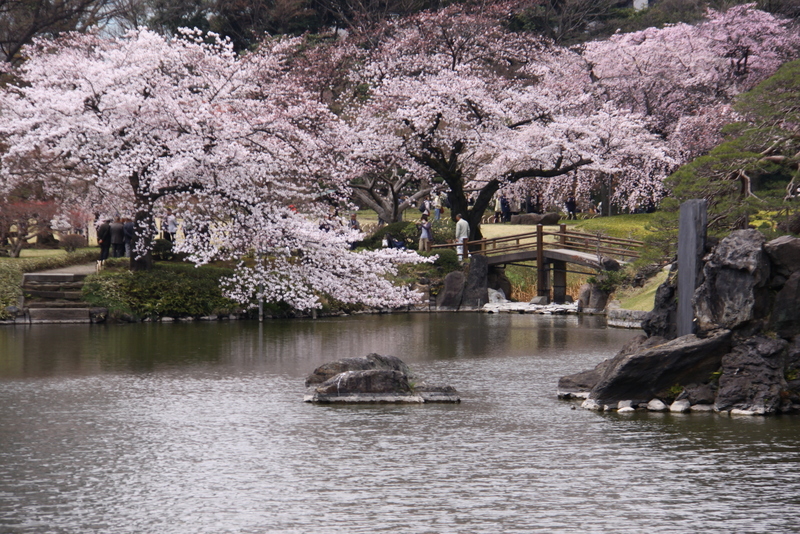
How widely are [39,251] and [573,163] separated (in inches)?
924

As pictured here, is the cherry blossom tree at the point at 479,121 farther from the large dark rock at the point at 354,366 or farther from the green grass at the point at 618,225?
the large dark rock at the point at 354,366

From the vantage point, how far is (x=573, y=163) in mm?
40719

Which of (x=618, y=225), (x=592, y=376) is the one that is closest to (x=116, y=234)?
(x=592, y=376)

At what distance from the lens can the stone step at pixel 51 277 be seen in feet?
105

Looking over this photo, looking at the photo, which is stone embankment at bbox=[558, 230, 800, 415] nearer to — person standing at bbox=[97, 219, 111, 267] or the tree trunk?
the tree trunk

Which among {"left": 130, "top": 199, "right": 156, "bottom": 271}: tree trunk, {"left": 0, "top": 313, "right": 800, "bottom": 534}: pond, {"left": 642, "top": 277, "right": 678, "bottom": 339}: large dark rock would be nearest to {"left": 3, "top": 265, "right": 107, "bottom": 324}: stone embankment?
{"left": 130, "top": 199, "right": 156, "bottom": 271}: tree trunk

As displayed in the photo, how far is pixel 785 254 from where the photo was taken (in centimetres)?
1593

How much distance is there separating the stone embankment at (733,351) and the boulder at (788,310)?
0.02 m

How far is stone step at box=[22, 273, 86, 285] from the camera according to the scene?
3186 cm

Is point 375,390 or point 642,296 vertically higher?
point 642,296

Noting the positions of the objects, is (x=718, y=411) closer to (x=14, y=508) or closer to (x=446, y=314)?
(x=14, y=508)

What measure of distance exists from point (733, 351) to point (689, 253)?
2.23 m

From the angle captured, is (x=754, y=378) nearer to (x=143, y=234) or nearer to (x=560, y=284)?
(x=143, y=234)

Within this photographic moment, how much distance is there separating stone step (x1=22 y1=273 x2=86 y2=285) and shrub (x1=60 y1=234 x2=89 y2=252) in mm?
7559
